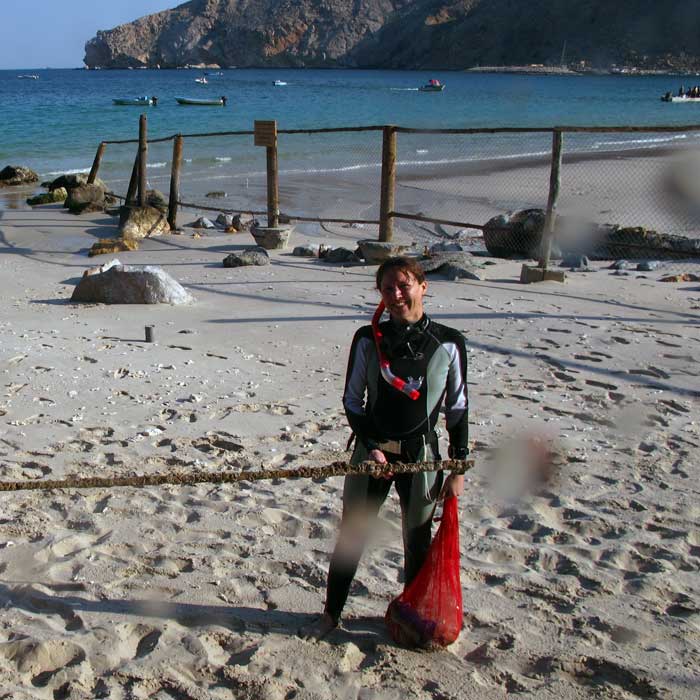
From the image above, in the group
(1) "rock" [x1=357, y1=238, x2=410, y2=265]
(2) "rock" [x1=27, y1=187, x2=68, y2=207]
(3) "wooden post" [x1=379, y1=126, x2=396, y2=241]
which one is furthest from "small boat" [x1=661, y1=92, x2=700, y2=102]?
(1) "rock" [x1=357, y1=238, x2=410, y2=265]

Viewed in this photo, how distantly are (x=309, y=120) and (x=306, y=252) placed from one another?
3755cm

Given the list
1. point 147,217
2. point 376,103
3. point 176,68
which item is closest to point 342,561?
point 147,217

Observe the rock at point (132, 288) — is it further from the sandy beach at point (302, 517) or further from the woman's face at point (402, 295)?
the woman's face at point (402, 295)

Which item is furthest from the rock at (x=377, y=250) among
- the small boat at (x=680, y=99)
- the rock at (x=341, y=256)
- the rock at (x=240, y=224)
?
the small boat at (x=680, y=99)

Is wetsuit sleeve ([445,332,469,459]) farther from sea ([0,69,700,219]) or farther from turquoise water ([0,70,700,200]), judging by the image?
turquoise water ([0,70,700,200])

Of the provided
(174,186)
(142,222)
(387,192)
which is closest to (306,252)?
(387,192)

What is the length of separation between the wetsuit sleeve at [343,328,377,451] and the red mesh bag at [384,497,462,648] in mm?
368

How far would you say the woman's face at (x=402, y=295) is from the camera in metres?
3.09

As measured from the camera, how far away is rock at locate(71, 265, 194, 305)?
8414mm

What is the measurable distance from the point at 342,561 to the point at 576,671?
2.94 feet

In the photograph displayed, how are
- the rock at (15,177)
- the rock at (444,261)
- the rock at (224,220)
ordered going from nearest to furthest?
the rock at (444,261)
the rock at (224,220)
the rock at (15,177)

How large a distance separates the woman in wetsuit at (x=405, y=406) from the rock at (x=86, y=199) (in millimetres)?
14676

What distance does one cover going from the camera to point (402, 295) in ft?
10.2

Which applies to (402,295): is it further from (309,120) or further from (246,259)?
(309,120)
